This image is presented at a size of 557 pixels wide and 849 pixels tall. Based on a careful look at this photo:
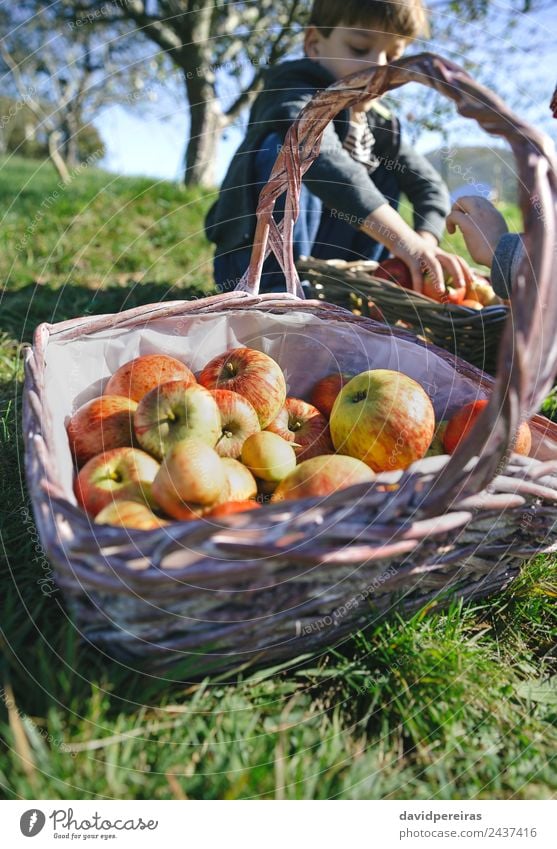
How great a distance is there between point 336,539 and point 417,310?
1388 millimetres

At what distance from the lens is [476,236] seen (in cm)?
238

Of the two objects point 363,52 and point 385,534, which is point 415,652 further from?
point 363,52

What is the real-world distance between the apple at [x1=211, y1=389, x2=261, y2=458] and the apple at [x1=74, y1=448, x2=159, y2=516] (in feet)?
0.74

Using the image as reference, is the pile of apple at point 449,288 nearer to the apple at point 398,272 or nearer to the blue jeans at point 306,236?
the apple at point 398,272

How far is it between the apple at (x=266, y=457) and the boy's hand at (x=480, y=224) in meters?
1.33

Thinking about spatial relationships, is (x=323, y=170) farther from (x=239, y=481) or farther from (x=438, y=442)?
(x=239, y=481)

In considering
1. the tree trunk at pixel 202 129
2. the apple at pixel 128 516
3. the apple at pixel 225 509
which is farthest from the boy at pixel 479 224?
the tree trunk at pixel 202 129

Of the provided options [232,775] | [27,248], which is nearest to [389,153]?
[27,248]

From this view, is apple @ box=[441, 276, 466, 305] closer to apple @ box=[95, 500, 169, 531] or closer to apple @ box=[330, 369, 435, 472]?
apple @ box=[330, 369, 435, 472]

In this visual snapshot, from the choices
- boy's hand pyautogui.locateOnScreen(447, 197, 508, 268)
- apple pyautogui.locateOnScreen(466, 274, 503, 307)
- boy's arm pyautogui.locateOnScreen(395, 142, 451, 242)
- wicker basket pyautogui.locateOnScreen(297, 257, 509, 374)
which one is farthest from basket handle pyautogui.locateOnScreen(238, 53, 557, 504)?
boy's arm pyautogui.locateOnScreen(395, 142, 451, 242)

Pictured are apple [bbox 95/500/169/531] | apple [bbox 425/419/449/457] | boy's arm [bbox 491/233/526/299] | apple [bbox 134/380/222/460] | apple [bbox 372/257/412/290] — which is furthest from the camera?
apple [bbox 372/257/412/290]

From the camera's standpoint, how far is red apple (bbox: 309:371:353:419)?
1.78 meters

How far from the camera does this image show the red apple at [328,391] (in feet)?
5.85
